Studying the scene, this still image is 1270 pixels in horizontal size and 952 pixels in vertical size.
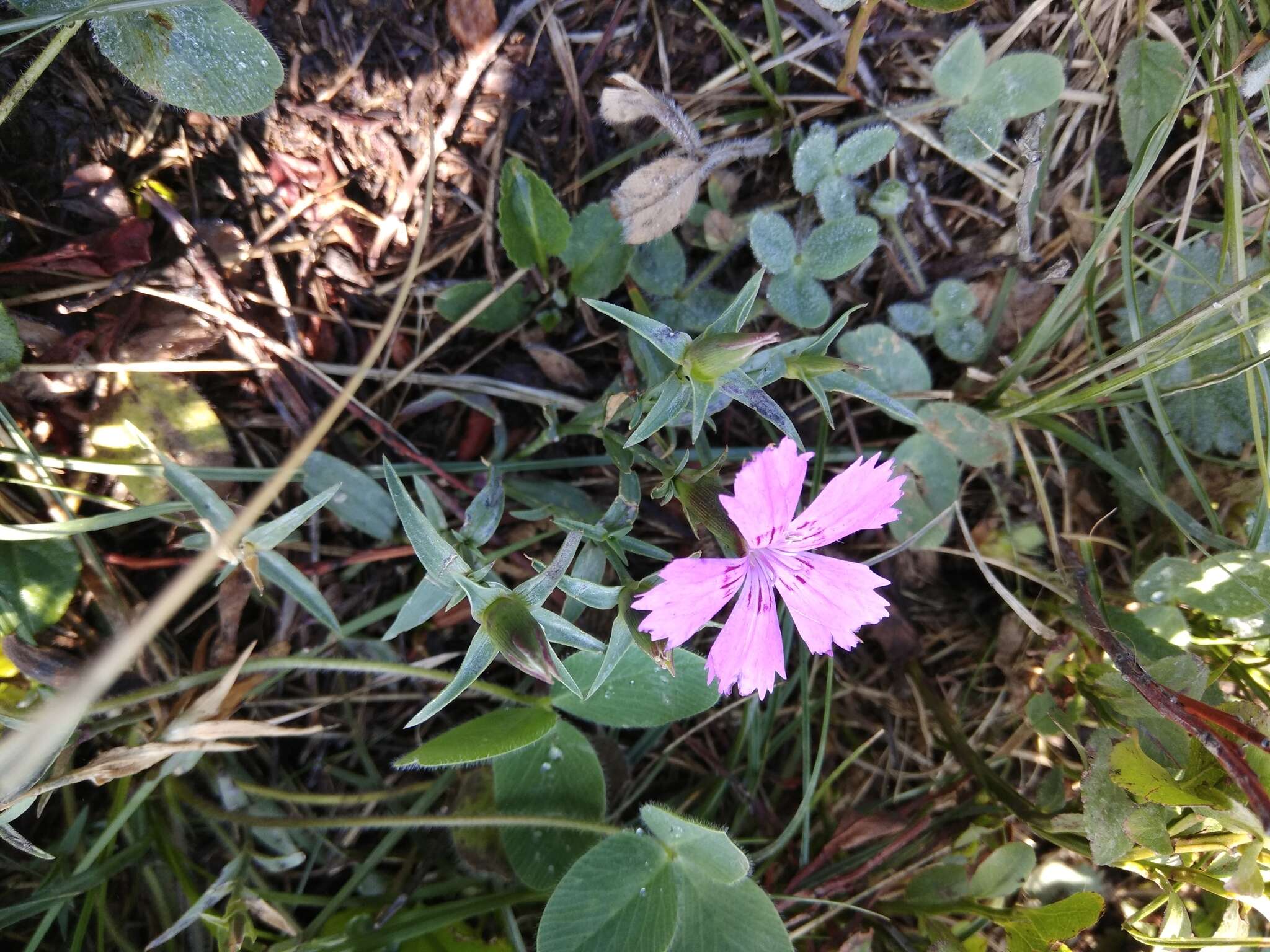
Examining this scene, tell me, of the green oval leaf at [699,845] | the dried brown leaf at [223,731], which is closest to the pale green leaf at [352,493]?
the dried brown leaf at [223,731]

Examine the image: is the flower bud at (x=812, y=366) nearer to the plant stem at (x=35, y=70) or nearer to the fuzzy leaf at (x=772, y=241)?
the fuzzy leaf at (x=772, y=241)

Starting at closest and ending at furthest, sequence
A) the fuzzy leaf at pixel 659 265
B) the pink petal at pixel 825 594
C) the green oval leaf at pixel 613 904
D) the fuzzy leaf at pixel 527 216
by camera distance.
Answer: the pink petal at pixel 825 594, the green oval leaf at pixel 613 904, the fuzzy leaf at pixel 527 216, the fuzzy leaf at pixel 659 265

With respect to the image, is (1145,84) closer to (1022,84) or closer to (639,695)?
(1022,84)

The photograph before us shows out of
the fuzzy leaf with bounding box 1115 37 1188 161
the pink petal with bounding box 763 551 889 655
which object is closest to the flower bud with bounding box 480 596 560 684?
the pink petal with bounding box 763 551 889 655

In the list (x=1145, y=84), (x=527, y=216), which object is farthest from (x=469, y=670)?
(x=1145, y=84)

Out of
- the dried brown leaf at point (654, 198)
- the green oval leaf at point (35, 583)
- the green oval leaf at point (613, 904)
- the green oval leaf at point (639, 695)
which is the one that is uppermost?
the dried brown leaf at point (654, 198)

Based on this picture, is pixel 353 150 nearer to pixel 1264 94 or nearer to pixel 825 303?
pixel 825 303
